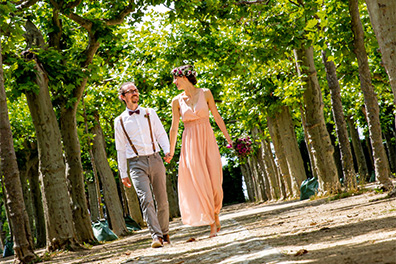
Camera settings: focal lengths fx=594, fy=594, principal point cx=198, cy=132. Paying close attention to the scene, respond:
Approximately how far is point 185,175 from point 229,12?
5706mm

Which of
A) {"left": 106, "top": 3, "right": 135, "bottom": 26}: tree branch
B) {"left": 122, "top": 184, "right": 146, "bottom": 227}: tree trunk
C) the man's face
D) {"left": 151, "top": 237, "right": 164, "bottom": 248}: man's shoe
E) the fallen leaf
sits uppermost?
{"left": 106, "top": 3, "right": 135, "bottom": 26}: tree branch

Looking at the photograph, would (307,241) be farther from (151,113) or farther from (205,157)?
(151,113)

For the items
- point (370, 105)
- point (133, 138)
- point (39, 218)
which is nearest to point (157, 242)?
point (133, 138)

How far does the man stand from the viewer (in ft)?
28.5

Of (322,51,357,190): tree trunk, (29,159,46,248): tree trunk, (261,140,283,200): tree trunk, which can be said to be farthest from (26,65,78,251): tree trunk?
(261,140,283,200): tree trunk

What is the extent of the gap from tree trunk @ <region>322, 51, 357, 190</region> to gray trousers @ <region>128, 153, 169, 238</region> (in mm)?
7421

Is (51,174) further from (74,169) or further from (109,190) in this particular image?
(109,190)

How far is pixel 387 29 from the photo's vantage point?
557 cm

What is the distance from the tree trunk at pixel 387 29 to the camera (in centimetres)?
554

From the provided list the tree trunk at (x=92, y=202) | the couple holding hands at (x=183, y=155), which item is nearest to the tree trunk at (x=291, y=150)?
the couple holding hands at (x=183, y=155)

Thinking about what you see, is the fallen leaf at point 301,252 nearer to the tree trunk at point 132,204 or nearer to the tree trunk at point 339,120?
the tree trunk at point 339,120

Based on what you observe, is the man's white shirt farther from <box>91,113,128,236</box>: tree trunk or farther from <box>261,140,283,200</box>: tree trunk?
<box>261,140,283,200</box>: tree trunk

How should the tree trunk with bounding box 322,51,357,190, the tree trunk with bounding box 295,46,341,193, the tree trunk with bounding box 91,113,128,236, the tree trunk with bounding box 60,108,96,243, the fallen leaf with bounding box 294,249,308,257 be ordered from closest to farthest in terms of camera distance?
the fallen leaf with bounding box 294,249,308,257 → the tree trunk with bounding box 322,51,357,190 → the tree trunk with bounding box 60,108,96,243 → the tree trunk with bounding box 295,46,341,193 → the tree trunk with bounding box 91,113,128,236

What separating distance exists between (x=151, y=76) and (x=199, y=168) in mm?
12595
